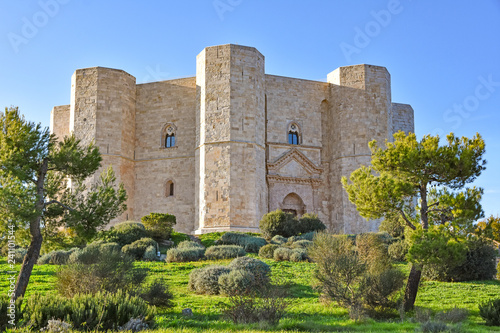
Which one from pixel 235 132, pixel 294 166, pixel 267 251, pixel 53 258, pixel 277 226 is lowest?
pixel 53 258

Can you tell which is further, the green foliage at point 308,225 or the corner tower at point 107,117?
the corner tower at point 107,117

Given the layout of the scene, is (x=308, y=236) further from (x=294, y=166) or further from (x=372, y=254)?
(x=294, y=166)

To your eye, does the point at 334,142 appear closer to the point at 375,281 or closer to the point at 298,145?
the point at 298,145

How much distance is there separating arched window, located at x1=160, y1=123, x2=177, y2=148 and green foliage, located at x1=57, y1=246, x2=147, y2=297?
16.0 m

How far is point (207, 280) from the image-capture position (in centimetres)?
1317

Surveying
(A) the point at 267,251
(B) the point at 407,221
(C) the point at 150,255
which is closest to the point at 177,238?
(C) the point at 150,255

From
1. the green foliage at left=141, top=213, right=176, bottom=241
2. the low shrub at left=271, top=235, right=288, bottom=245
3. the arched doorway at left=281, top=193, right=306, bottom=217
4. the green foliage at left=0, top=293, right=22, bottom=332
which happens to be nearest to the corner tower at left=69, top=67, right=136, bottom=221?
the green foliage at left=141, top=213, right=176, bottom=241

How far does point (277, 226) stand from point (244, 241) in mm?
2305

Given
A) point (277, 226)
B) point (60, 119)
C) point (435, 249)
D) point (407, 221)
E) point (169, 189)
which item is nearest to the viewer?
point (435, 249)

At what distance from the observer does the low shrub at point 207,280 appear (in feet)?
42.6

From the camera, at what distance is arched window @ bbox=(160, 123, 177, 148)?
2756 cm

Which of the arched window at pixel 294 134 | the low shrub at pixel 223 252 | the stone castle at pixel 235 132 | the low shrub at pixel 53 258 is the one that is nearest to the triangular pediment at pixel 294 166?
the stone castle at pixel 235 132

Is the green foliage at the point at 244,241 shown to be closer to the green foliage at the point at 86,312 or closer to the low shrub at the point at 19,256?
the low shrub at the point at 19,256

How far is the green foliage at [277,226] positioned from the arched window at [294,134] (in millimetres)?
6294
